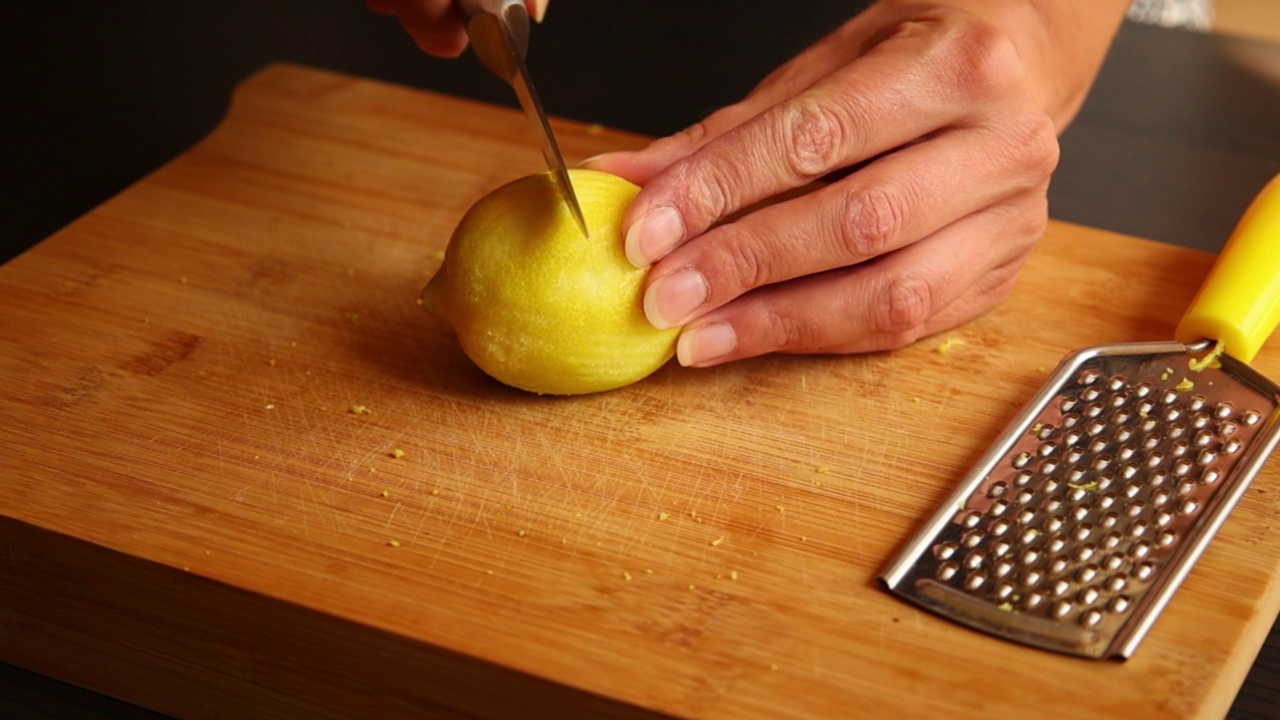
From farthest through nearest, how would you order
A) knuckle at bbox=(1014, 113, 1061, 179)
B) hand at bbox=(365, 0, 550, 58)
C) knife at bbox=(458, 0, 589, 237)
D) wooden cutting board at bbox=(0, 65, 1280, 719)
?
hand at bbox=(365, 0, 550, 58)
knuckle at bbox=(1014, 113, 1061, 179)
knife at bbox=(458, 0, 589, 237)
wooden cutting board at bbox=(0, 65, 1280, 719)

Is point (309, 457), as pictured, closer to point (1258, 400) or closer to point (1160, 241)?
point (1258, 400)

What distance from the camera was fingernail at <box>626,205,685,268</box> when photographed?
138 cm

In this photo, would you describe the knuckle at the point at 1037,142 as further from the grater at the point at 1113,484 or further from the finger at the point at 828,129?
the grater at the point at 1113,484

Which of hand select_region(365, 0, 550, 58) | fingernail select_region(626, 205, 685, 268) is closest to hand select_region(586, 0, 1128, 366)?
fingernail select_region(626, 205, 685, 268)

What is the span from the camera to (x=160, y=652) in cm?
130

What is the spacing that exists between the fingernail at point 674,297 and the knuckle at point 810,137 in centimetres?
17

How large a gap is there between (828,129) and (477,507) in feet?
1.94

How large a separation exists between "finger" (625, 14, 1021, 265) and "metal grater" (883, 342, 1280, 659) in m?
0.35

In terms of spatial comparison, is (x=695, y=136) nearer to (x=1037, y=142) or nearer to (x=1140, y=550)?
(x=1037, y=142)

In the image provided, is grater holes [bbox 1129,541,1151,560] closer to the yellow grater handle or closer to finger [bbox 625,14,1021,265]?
the yellow grater handle

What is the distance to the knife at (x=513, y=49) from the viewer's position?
1346 millimetres

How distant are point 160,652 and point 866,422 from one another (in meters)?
0.82

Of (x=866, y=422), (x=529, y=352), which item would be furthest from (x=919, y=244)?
(x=529, y=352)

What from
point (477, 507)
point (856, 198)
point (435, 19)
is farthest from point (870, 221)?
point (435, 19)
